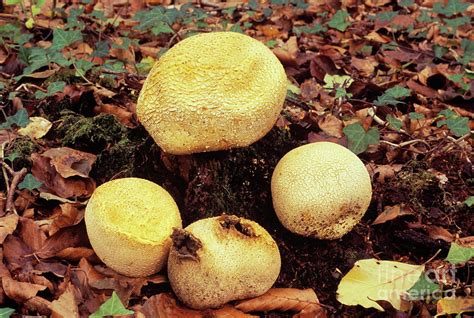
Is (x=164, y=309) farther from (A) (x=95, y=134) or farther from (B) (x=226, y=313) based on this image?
(A) (x=95, y=134)

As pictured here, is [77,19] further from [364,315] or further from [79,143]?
[364,315]

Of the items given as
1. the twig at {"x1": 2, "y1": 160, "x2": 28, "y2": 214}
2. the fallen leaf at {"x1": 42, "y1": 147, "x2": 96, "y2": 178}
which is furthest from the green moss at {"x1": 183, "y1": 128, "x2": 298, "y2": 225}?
the twig at {"x1": 2, "y1": 160, "x2": 28, "y2": 214}

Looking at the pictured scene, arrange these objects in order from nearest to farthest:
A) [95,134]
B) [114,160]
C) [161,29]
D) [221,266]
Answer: [221,266]
[114,160]
[95,134]
[161,29]

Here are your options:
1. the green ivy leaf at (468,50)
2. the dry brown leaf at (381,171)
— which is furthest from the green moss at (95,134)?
the green ivy leaf at (468,50)

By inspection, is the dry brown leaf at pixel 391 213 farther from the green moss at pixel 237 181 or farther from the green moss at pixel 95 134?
the green moss at pixel 95 134

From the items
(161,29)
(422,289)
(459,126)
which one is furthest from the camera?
(161,29)

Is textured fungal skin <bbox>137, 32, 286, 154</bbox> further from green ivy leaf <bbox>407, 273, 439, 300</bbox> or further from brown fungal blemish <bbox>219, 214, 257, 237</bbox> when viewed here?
green ivy leaf <bbox>407, 273, 439, 300</bbox>

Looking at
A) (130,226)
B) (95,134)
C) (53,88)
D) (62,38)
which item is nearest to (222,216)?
(130,226)

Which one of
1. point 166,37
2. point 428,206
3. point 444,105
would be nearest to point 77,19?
point 166,37
